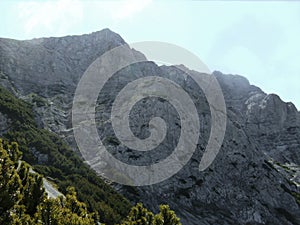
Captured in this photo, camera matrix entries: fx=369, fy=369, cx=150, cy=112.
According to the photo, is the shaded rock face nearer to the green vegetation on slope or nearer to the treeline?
the treeline

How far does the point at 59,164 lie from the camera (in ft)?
270

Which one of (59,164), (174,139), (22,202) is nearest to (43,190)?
(22,202)

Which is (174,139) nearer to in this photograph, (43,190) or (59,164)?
(59,164)

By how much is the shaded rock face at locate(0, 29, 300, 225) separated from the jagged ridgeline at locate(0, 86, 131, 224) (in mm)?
5924

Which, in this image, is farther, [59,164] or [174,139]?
[174,139]

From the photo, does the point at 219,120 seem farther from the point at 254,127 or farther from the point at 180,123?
the point at 254,127

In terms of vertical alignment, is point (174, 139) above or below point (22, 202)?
above

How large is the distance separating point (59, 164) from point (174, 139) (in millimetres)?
36739

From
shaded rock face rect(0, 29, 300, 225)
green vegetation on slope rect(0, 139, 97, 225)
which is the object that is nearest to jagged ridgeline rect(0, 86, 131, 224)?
shaded rock face rect(0, 29, 300, 225)

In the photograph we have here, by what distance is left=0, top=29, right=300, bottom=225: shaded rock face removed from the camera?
9400cm

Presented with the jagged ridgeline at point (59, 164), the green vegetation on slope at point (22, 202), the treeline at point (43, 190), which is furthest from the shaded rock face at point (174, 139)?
the green vegetation on slope at point (22, 202)

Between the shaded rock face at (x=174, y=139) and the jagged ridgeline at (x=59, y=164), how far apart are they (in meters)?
5.92

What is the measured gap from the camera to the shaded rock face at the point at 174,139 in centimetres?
9400

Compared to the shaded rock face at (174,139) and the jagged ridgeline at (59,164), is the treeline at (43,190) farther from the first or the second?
the shaded rock face at (174,139)
